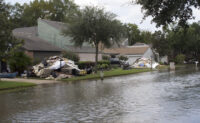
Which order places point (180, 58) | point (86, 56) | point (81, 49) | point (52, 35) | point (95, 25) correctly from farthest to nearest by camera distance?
1. point (180, 58)
2. point (81, 49)
3. point (86, 56)
4. point (52, 35)
5. point (95, 25)

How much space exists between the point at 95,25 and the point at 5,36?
1421cm

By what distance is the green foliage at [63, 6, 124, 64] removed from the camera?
111ft

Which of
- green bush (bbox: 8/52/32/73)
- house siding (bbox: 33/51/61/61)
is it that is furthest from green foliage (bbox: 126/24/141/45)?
green bush (bbox: 8/52/32/73)

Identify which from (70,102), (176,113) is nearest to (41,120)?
(70,102)

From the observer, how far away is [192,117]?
9.42m

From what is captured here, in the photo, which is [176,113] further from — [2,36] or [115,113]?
[2,36]

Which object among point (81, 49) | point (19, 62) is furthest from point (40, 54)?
point (81, 49)

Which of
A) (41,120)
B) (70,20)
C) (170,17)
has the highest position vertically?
(70,20)

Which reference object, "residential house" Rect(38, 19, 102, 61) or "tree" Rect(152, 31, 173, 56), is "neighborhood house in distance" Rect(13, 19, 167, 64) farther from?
"tree" Rect(152, 31, 173, 56)

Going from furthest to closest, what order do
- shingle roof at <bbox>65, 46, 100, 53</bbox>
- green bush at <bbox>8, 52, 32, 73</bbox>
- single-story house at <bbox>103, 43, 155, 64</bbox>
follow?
single-story house at <bbox>103, 43, 155, 64</bbox>, shingle roof at <bbox>65, 46, 100, 53</bbox>, green bush at <bbox>8, 52, 32, 73</bbox>

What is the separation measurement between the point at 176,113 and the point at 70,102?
5291 mm

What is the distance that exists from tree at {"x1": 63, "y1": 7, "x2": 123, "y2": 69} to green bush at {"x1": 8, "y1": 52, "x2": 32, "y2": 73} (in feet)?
22.2

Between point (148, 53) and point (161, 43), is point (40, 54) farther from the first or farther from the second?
point (161, 43)

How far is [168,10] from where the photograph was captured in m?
10.1
